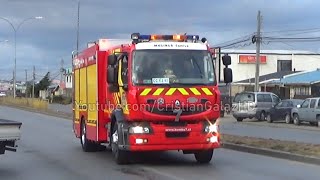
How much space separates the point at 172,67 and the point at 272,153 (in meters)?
4.45

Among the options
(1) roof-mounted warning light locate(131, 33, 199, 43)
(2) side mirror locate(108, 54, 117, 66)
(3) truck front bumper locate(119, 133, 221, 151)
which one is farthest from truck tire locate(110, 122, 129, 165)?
(1) roof-mounted warning light locate(131, 33, 199, 43)

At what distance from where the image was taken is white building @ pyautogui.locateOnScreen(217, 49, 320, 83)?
89.4m

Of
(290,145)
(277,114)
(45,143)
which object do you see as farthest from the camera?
(277,114)

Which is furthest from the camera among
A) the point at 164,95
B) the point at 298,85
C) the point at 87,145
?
the point at 298,85

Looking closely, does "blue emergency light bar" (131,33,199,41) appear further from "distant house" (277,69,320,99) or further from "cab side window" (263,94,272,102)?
"distant house" (277,69,320,99)

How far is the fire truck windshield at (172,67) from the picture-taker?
525 inches

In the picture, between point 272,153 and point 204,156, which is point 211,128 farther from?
point 272,153

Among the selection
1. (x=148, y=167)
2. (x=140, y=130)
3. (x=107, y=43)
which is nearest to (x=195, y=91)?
(x=140, y=130)

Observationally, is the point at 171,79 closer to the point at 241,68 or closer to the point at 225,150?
the point at 225,150

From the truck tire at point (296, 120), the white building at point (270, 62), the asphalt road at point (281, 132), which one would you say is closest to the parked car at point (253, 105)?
the truck tire at point (296, 120)

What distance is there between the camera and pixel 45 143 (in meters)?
20.7

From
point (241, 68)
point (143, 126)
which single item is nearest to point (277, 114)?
point (143, 126)

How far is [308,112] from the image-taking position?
32.7 meters

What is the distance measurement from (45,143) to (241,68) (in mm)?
70877
